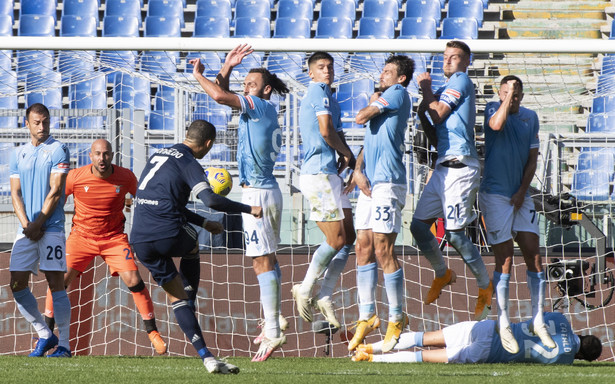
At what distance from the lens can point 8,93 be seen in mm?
9914

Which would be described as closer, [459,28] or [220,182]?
[220,182]

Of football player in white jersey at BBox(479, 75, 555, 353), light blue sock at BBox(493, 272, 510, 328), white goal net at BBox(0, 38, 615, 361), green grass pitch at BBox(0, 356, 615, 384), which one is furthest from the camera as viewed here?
white goal net at BBox(0, 38, 615, 361)

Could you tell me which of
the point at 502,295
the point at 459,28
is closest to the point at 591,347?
the point at 502,295

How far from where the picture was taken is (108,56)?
10250mm

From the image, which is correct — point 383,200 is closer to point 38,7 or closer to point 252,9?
point 252,9

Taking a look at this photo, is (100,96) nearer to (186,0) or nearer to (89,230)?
(186,0)

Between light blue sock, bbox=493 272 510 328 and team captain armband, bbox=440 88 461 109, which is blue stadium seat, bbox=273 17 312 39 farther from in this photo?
light blue sock, bbox=493 272 510 328

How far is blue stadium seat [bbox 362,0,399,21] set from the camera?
56.3ft

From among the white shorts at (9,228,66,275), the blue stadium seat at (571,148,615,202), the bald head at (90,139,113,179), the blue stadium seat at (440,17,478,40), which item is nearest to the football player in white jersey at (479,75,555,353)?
the bald head at (90,139,113,179)

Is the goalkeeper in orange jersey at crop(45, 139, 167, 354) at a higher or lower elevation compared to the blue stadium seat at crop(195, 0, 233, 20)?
lower

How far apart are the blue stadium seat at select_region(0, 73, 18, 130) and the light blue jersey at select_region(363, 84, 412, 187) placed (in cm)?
488

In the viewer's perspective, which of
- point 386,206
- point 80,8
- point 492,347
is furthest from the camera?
point 80,8

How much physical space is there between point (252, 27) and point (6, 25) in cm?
483

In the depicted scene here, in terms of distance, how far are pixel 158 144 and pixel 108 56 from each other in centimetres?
118
